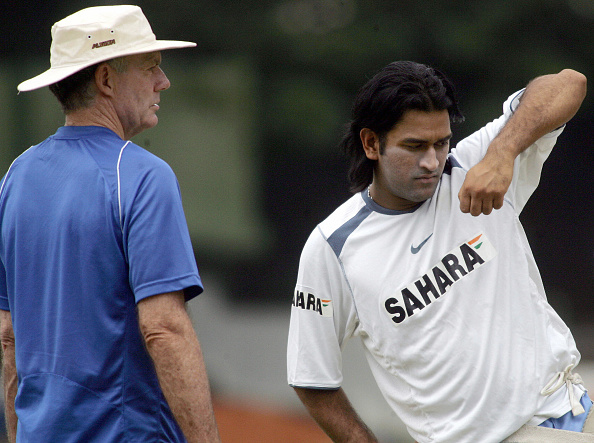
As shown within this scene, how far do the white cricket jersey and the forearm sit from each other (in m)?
0.08

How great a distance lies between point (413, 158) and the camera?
2176 millimetres

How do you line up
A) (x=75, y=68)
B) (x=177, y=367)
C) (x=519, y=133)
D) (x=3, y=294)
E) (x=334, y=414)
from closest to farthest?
1. (x=177, y=367)
2. (x=75, y=68)
3. (x=3, y=294)
4. (x=519, y=133)
5. (x=334, y=414)

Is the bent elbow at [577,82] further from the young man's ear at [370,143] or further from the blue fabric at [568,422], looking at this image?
the blue fabric at [568,422]

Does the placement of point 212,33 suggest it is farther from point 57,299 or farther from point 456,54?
point 57,299

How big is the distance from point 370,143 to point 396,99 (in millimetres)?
188

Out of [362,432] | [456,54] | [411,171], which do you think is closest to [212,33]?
[456,54]

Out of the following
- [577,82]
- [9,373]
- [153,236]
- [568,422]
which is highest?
[577,82]

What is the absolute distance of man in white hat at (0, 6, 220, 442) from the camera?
64.5 inches

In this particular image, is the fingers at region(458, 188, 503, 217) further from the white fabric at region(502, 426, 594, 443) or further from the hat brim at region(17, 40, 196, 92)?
the hat brim at region(17, 40, 196, 92)

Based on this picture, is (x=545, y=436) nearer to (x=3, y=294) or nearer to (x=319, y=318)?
(x=319, y=318)

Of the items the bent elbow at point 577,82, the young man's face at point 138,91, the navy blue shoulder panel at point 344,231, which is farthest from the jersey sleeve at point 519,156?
the young man's face at point 138,91

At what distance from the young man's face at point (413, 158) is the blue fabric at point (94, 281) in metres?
0.73

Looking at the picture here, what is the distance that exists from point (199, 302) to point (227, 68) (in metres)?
1.18

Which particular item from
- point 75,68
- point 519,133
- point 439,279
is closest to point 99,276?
point 75,68
